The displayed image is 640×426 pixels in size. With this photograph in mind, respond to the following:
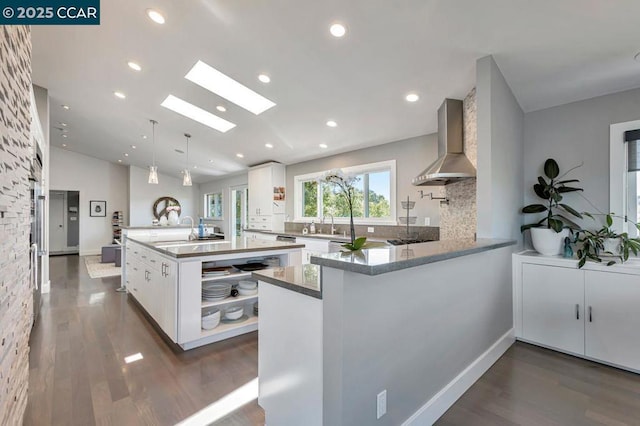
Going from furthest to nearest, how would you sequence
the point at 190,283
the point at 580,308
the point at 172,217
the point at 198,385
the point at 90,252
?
the point at 90,252, the point at 172,217, the point at 190,283, the point at 580,308, the point at 198,385

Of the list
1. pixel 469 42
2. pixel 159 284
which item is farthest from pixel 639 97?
pixel 159 284

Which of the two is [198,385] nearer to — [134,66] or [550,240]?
[550,240]

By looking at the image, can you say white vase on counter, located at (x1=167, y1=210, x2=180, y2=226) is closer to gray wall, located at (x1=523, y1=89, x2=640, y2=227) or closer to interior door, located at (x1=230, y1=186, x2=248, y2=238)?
interior door, located at (x1=230, y1=186, x2=248, y2=238)

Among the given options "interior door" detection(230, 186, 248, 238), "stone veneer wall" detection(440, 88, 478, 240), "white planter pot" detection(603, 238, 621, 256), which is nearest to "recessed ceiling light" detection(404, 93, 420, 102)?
"stone veneer wall" detection(440, 88, 478, 240)

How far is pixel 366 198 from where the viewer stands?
190 inches

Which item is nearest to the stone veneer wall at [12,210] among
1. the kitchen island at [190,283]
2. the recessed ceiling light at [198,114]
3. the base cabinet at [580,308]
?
the kitchen island at [190,283]

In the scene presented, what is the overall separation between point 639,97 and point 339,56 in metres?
2.74

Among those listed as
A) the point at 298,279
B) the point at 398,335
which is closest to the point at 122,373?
the point at 298,279

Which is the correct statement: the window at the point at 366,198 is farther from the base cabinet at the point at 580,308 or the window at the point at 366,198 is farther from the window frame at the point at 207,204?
the window frame at the point at 207,204

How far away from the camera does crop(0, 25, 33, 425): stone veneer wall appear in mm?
1128

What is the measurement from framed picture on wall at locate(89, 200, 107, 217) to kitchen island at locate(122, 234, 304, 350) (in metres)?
7.52

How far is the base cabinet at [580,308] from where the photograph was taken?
7.20 feet

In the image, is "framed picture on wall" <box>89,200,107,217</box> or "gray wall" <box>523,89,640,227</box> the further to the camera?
"framed picture on wall" <box>89,200,107,217</box>

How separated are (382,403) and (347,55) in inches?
103
